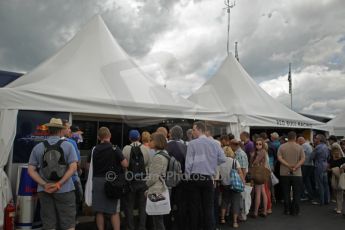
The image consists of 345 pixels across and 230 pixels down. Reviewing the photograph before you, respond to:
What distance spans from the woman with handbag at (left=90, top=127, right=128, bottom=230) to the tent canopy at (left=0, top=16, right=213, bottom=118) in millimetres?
966

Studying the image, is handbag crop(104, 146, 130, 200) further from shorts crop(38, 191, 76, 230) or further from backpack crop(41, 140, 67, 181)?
backpack crop(41, 140, 67, 181)

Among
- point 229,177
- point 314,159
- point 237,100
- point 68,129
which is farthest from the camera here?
point 237,100

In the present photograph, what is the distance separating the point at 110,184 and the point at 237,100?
561 cm

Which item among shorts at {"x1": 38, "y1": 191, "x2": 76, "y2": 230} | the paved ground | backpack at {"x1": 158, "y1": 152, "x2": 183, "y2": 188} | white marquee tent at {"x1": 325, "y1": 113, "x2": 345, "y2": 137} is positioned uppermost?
white marquee tent at {"x1": 325, "y1": 113, "x2": 345, "y2": 137}

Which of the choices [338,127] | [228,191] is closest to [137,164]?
[228,191]

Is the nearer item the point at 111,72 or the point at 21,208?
the point at 21,208

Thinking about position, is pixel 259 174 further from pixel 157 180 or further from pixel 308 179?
pixel 157 180

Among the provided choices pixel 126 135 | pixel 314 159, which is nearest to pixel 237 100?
pixel 314 159

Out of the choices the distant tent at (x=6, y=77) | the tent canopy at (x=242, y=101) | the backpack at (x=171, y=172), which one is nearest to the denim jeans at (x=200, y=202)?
the backpack at (x=171, y=172)

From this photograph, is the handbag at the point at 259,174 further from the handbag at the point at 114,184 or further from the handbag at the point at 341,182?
the handbag at the point at 114,184

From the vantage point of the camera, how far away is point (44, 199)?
3498 mm

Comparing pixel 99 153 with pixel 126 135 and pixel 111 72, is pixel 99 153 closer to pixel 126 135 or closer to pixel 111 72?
pixel 111 72

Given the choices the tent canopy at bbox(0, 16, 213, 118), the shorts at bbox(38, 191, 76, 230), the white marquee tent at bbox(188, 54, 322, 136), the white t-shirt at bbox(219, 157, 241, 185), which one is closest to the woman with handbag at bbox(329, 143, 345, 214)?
the white marquee tent at bbox(188, 54, 322, 136)

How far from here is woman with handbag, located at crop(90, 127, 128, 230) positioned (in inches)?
160
